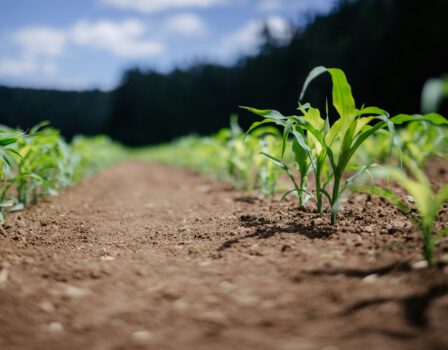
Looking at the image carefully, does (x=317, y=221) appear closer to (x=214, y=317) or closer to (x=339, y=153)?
(x=339, y=153)

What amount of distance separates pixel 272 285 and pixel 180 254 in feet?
1.69

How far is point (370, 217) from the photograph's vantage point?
1.84m

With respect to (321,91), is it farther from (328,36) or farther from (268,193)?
(268,193)

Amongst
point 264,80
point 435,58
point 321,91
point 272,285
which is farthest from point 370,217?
point 264,80

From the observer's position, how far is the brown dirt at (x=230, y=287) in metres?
0.92

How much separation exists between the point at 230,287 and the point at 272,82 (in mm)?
28466

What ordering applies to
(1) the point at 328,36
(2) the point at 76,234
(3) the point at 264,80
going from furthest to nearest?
(3) the point at 264,80
(1) the point at 328,36
(2) the point at 76,234

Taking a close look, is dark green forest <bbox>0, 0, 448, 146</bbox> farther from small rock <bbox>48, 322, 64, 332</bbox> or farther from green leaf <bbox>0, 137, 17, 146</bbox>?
small rock <bbox>48, 322, 64, 332</bbox>

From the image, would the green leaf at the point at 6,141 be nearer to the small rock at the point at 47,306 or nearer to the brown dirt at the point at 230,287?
the brown dirt at the point at 230,287

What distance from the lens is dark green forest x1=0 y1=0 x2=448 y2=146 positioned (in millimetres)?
12320

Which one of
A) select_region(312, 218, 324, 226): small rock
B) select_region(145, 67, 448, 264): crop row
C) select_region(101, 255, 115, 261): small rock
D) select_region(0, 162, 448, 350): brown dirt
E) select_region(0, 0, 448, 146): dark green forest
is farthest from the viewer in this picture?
select_region(0, 0, 448, 146): dark green forest

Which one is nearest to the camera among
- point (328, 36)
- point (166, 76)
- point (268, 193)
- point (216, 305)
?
point (216, 305)

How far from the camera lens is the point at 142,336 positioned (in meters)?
0.96

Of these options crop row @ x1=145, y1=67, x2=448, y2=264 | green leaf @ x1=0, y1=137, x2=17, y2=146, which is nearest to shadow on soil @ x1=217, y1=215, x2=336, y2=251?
crop row @ x1=145, y1=67, x2=448, y2=264
